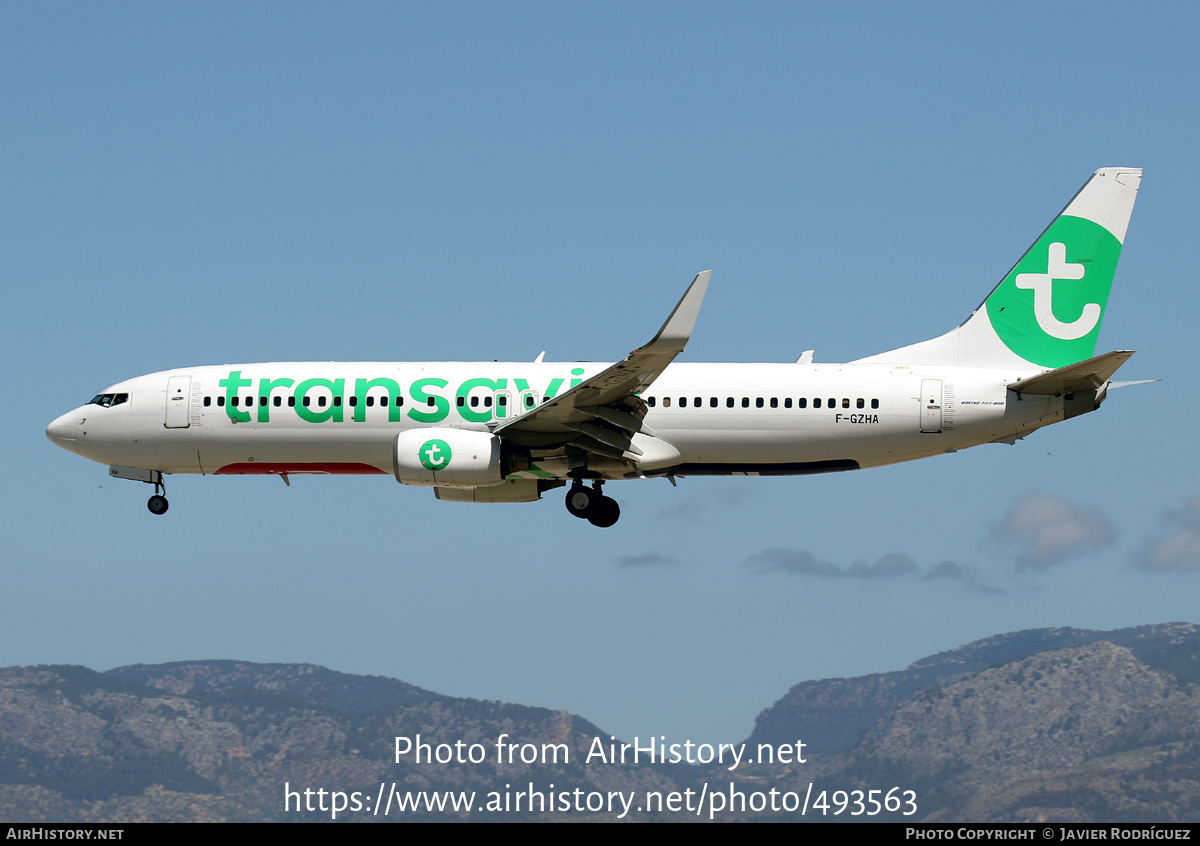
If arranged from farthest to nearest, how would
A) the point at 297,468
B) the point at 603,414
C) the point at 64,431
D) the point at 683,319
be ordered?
1. the point at 64,431
2. the point at 297,468
3. the point at 603,414
4. the point at 683,319

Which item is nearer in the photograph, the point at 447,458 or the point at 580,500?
the point at 447,458

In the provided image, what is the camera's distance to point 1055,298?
4778 cm

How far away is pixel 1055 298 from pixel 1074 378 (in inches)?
223

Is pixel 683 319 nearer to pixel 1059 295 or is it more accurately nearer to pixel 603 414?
pixel 603 414

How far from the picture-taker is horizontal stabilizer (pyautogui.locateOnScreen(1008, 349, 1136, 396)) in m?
41.4

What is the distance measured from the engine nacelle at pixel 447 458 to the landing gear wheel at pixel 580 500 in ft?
10.4

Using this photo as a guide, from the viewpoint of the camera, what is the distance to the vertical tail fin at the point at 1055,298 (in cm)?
4741

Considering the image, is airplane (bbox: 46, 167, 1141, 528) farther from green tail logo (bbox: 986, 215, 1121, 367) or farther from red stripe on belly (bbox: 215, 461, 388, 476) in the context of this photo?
green tail logo (bbox: 986, 215, 1121, 367)

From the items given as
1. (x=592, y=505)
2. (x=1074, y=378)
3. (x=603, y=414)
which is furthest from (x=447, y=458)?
(x=1074, y=378)

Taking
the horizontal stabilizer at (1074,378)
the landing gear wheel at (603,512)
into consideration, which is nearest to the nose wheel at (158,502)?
the landing gear wheel at (603,512)

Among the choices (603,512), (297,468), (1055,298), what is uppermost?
(1055,298)

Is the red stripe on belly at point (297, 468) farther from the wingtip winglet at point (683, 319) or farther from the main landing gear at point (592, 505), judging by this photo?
the wingtip winglet at point (683, 319)
